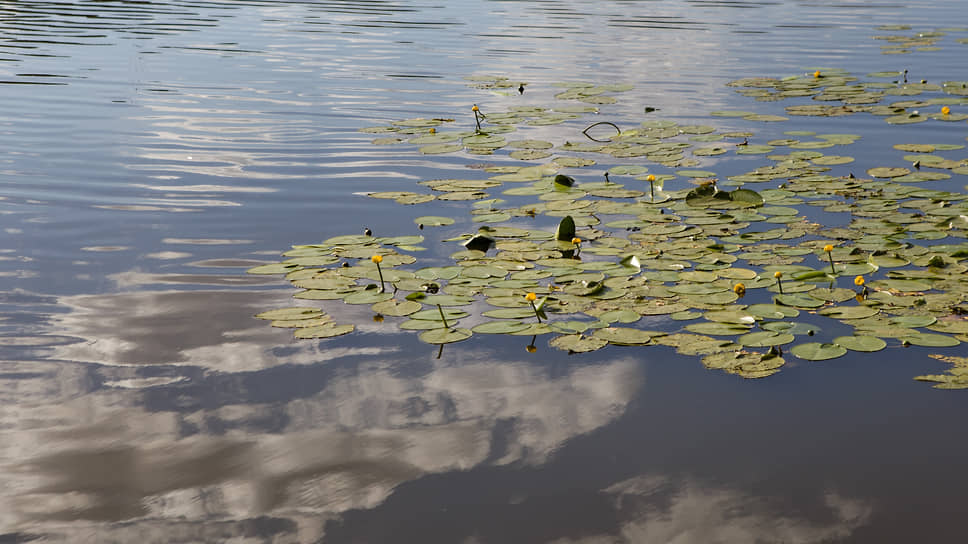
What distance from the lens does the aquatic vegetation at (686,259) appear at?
3523 millimetres

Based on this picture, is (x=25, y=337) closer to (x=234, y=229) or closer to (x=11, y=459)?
(x=11, y=459)

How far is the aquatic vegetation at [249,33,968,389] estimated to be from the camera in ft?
11.6

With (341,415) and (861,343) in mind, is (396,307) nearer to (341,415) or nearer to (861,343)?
(341,415)

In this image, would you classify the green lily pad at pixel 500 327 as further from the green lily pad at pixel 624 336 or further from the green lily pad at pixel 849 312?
the green lily pad at pixel 849 312

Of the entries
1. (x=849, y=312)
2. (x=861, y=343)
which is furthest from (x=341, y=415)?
(x=849, y=312)

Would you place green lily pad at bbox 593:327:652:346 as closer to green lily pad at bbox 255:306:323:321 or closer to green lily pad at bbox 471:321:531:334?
green lily pad at bbox 471:321:531:334

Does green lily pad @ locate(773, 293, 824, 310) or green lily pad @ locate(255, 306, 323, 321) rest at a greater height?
green lily pad @ locate(255, 306, 323, 321)

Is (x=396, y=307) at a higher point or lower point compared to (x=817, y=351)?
higher

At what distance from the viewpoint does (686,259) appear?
4293 mm

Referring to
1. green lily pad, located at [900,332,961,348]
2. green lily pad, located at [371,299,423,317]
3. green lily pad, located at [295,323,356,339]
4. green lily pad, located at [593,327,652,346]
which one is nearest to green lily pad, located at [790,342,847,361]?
green lily pad, located at [900,332,961,348]

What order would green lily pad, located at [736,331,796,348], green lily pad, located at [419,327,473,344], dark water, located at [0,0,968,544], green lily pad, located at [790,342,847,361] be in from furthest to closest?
green lily pad, located at [419,327,473,344]
green lily pad, located at [736,331,796,348]
green lily pad, located at [790,342,847,361]
dark water, located at [0,0,968,544]

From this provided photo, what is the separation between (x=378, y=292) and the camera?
397 cm

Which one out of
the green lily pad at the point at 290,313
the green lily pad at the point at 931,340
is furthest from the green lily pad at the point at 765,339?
the green lily pad at the point at 290,313

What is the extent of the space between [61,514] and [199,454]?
16.8 inches
